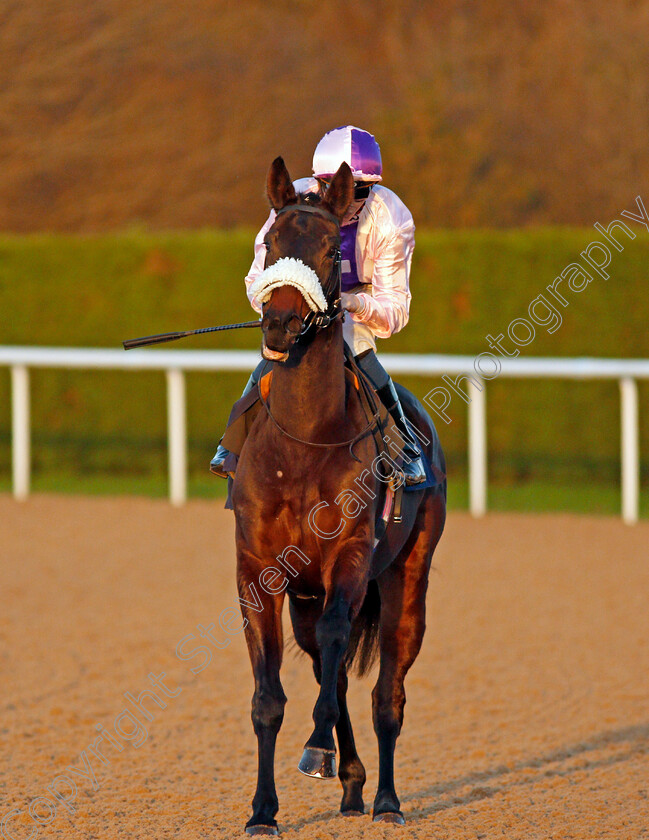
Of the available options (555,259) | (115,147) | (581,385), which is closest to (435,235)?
(555,259)

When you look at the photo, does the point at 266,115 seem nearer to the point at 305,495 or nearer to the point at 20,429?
the point at 20,429

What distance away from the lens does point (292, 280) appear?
3145 millimetres

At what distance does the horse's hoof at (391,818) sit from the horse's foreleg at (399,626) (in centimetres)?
6

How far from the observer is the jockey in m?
3.75

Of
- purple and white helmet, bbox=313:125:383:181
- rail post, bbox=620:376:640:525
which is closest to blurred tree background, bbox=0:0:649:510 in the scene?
rail post, bbox=620:376:640:525

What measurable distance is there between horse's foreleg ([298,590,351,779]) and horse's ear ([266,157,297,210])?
1.05 metres

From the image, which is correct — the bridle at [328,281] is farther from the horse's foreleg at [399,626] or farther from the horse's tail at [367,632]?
the horse's tail at [367,632]

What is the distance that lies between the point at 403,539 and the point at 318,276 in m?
1.01

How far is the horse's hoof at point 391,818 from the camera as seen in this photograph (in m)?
3.69

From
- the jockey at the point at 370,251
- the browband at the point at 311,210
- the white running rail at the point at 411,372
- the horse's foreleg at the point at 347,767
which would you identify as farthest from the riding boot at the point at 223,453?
the white running rail at the point at 411,372

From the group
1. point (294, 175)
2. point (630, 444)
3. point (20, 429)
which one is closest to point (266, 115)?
point (294, 175)

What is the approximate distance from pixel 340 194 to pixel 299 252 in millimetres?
267

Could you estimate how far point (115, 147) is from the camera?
1919 centimetres

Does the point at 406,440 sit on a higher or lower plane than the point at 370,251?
lower
